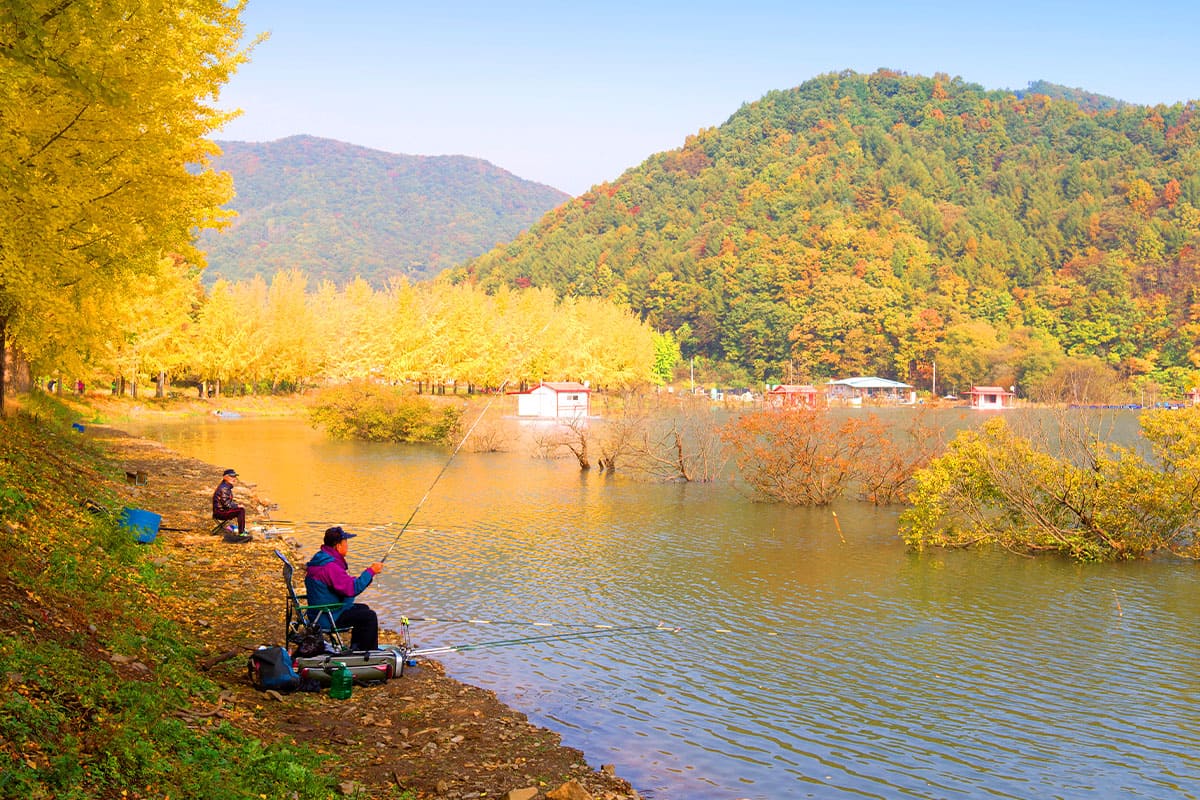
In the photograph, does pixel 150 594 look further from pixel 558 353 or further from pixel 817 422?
pixel 558 353

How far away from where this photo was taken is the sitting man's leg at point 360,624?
10.1 metres

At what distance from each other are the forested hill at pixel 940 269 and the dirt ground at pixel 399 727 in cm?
11089

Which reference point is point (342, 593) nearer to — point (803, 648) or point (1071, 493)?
point (803, 648)

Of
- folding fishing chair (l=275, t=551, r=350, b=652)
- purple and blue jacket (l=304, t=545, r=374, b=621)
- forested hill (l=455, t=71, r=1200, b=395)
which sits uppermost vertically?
forested hill (l=455, t=71, r=1200, b=395)

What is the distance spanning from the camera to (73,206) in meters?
11.9

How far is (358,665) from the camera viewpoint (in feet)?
32.9

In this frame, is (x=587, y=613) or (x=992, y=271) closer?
(x=587, y=613)

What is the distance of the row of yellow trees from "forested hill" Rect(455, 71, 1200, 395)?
5468 centimetres

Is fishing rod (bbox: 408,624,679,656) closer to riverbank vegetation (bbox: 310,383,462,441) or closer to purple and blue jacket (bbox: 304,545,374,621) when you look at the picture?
purple and blue jacket (bbox: 304,545,374,621)

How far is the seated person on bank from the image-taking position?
10078 mm

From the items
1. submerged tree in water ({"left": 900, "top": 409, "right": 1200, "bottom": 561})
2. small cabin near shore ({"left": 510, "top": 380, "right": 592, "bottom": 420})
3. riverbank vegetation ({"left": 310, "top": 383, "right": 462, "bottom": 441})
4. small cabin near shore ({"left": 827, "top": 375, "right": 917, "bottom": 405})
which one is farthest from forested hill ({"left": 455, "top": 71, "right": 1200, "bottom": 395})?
submerged tree in water ({"left": 900, "top": 409, "right": 1200, "bottom": 561})

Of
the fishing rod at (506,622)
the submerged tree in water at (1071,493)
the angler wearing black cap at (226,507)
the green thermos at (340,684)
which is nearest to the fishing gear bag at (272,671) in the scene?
the green thermos at (340,684)

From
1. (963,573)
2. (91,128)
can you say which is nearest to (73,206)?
(91,128)

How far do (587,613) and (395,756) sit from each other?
24.4 ft
